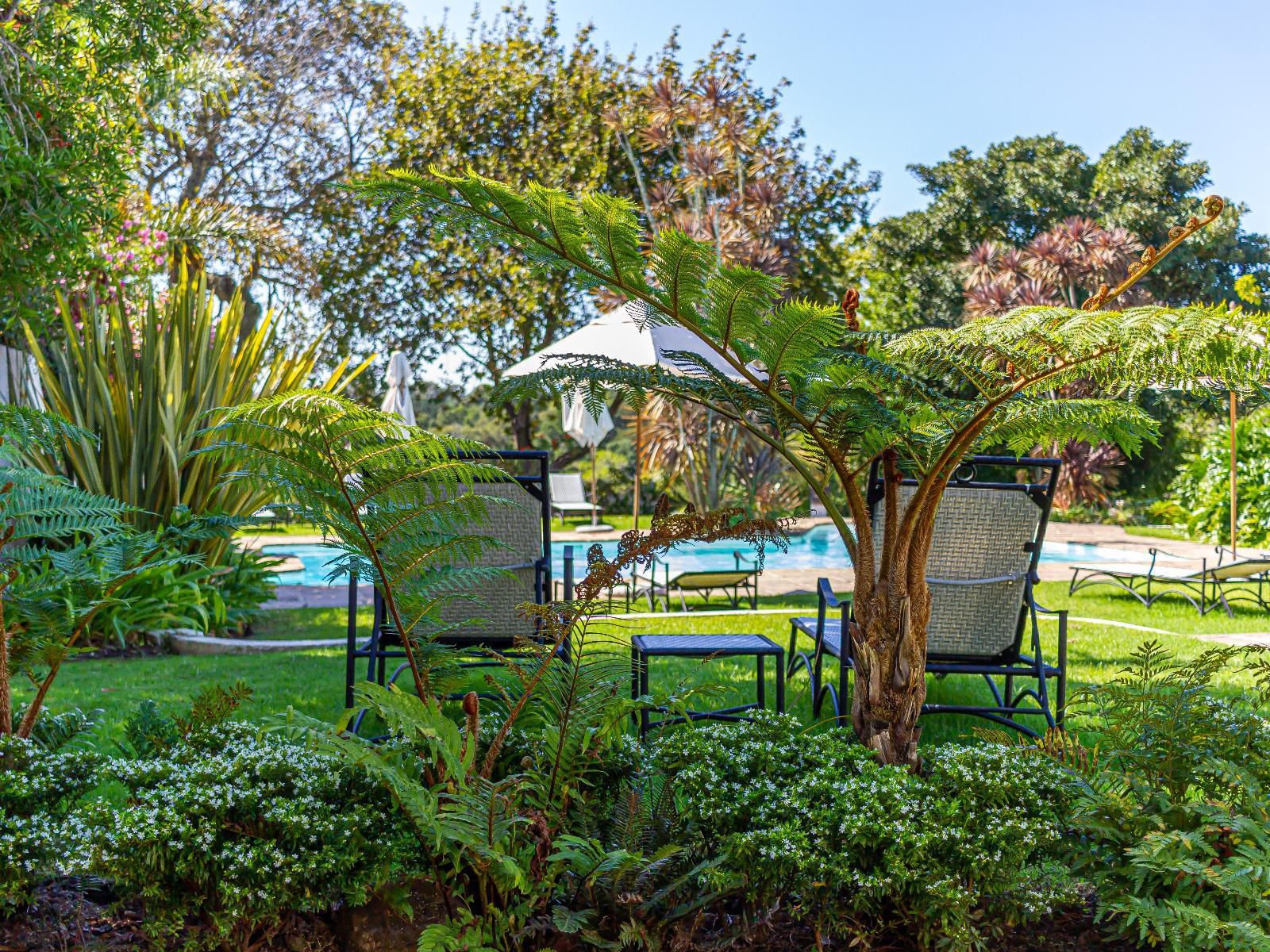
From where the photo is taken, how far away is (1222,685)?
15.7 feet

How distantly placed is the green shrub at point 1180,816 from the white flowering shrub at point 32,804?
194 cm

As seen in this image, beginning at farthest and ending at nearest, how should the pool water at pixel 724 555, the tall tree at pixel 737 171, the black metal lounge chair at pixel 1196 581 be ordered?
the tall tree at pixel 737 171
the pool water at pixel 724 555
the black metal lounge chair at pixel 1196 581

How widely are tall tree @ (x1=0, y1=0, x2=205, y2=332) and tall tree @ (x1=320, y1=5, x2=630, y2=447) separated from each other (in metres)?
11.4

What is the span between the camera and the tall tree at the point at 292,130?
1802 cm

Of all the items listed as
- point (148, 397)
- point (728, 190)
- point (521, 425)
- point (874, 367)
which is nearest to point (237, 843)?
point (874, 367)

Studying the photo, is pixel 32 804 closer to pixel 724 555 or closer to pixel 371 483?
pixel 371 483

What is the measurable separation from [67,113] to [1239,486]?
1435 centimetres

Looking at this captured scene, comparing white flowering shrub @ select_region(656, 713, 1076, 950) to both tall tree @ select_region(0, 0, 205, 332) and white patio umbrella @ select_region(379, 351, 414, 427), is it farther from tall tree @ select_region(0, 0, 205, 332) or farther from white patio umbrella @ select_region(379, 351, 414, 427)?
white patio umbrella @ select_region(379, 351, 414, 427)

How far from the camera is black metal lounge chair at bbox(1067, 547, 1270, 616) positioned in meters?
7.43

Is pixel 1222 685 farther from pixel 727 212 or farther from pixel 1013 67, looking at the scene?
pixel 1013 67

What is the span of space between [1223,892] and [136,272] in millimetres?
8653

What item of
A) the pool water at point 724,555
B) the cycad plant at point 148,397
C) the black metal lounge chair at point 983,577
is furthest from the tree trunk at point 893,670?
the pool water at point 724,555

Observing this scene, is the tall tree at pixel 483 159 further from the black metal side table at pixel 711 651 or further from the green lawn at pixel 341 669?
the black metal side table at pixel 711 651

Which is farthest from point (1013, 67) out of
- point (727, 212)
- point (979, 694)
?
point (979, 694)
